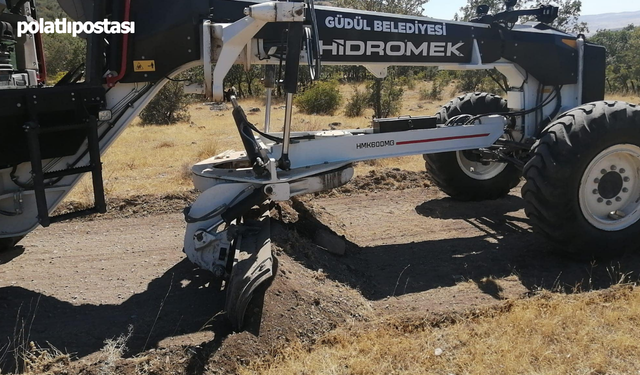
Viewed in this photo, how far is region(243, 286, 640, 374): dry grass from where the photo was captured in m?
4.26

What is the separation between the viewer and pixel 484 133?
22.4 feet

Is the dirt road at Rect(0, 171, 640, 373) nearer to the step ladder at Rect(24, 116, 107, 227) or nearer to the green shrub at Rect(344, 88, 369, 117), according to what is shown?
the step ladder at Rect(24, 116, 107, 227)

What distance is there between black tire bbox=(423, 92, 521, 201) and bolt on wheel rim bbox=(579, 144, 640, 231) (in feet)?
6.44

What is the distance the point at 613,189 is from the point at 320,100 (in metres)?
17.9

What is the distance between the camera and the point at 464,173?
8203 mm

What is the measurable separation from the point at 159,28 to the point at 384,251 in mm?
3284

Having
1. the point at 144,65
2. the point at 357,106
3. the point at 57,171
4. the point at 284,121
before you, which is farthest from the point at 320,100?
the point at 57,171

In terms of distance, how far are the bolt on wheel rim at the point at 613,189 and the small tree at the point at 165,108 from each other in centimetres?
1758

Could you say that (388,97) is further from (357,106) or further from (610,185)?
(610,185)

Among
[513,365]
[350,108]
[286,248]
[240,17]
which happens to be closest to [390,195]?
[286,248]

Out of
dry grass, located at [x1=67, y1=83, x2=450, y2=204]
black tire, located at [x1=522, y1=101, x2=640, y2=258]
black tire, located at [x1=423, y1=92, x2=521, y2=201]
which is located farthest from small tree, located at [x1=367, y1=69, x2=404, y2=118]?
black tire, located at [x1=522, y1=101, x2=640, y2=258]

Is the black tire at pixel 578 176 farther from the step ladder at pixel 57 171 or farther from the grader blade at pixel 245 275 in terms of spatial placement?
the step ladder at pixel 57 171

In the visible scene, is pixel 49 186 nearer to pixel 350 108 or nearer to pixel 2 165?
pixel 2 165

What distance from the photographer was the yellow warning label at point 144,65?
17.6ft
